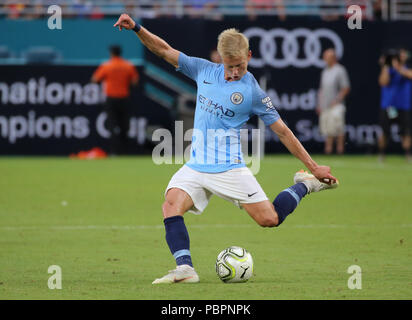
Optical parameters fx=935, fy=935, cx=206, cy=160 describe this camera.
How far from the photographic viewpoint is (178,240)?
773 centimetres

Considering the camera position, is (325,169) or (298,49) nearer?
(325,169)

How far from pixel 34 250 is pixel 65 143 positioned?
45.5ft

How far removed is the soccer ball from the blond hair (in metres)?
1.66

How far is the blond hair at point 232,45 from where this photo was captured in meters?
7.47

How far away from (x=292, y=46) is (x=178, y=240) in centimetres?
1662

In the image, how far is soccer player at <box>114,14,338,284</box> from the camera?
25.4 feet

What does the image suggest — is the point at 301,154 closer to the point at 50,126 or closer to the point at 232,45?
the point at 232,45

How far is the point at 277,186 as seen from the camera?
16.2 m

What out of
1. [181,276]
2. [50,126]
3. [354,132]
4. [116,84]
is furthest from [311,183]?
[354,132]

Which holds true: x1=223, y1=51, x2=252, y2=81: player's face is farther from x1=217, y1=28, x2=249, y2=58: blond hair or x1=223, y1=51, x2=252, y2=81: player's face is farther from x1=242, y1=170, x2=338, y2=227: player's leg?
x1=242, y1=170, x2=338, y2=227: player's leg
